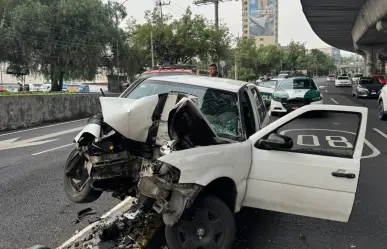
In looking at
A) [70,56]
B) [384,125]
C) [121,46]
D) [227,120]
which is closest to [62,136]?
[227,120]

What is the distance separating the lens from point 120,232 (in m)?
4.34

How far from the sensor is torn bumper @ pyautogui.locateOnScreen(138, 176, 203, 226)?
3424mm

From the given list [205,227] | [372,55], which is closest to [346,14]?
[372,55]

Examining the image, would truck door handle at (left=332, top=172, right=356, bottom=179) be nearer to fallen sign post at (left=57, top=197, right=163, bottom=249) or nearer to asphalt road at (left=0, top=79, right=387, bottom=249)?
asphalt road at (left=0, top=79, right=387, bottom=249)

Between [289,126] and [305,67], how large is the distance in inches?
4486

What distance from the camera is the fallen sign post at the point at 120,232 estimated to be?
13.4 feet

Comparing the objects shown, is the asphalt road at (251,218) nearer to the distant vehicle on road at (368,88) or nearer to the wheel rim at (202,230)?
the wheel rim at (202,230)

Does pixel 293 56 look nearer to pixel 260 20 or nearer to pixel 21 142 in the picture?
pixel 260 20

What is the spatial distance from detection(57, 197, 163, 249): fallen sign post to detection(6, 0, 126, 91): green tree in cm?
2939

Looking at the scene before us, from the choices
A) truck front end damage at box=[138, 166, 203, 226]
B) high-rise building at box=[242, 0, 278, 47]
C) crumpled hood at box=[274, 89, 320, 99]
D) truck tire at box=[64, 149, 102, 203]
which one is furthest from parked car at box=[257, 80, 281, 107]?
high-rise building at box=[242, 0, 278, 47]

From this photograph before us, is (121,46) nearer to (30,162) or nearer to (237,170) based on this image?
(30,162)

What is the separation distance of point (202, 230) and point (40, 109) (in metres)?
14.3

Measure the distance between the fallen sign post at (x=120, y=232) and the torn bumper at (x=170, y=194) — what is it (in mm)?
784

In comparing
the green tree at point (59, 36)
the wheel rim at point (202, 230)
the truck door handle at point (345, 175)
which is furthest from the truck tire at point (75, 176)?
the green tree at point (59, 36)
